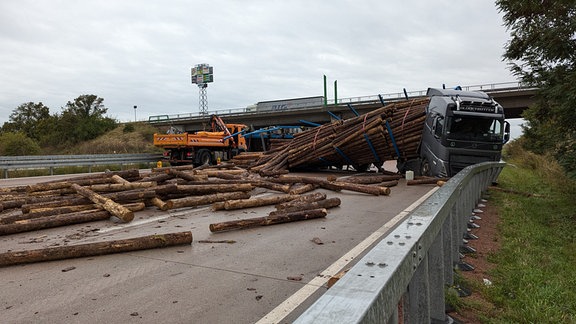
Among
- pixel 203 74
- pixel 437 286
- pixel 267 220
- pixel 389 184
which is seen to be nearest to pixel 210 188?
pixel 267 220

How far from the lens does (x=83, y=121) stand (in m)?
61.3

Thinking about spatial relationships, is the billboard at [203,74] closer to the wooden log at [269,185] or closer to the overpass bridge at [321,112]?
the overpass bridge at [321,112]

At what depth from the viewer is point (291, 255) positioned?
539 centimetres

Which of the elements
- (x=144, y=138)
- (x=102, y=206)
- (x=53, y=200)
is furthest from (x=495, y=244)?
(x=144, y=138)

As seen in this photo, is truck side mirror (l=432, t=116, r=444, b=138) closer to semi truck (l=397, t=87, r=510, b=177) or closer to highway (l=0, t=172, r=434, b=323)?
semi truck (l=397, t=87, r=510, b=177)

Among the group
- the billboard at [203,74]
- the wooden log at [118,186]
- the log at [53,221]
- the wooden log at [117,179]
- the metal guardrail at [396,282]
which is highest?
the billboard at [203,74]

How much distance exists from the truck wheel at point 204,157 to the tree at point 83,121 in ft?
148

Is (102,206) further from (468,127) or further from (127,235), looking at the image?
(468,127)

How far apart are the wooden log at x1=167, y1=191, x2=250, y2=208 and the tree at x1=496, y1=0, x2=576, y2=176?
288 inches

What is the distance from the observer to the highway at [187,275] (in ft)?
11.7

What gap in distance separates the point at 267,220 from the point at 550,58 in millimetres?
7544

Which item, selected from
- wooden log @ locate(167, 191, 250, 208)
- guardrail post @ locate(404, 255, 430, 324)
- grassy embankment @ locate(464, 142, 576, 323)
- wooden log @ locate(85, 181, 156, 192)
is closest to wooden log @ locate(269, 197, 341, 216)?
wooden log @ locate(167, 191, 250, 208)

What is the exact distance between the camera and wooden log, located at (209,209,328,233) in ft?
21.9

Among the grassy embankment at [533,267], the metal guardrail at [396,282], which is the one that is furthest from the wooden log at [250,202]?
the metal guardrail at [396,282]
